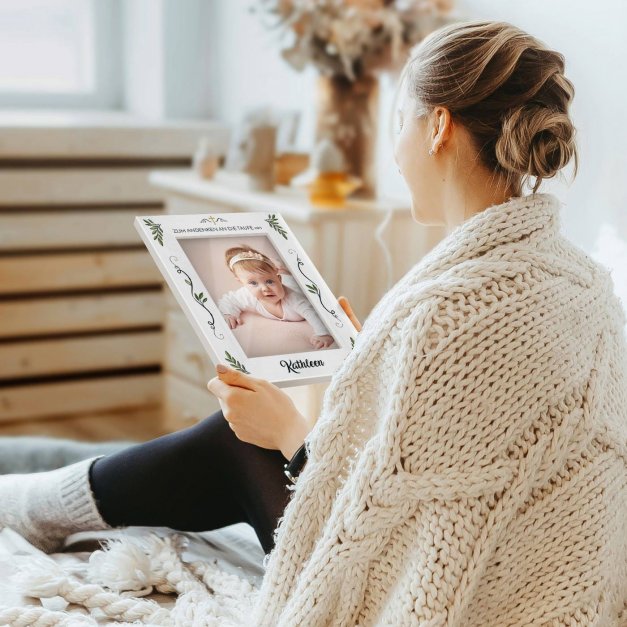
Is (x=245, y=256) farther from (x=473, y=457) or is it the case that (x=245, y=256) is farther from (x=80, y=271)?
(x=80, y=271)

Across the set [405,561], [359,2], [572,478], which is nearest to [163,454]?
[405,561]

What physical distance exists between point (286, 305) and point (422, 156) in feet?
Result: 0.89

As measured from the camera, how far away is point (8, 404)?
9.73 ft

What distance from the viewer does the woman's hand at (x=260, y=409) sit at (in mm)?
1072

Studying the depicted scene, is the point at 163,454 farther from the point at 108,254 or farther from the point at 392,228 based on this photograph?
the point at 108,254

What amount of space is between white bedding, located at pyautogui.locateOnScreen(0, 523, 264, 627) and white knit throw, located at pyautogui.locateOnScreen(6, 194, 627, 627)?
0.88ft

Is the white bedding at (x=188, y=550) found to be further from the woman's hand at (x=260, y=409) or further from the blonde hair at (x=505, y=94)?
the blonde hair at (x=505, y=94)

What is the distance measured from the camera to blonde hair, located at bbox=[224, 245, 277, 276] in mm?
1168

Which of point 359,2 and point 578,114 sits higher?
point 359,2

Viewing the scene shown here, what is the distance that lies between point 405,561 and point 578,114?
3.36ft

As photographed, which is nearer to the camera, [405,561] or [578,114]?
[405,561]

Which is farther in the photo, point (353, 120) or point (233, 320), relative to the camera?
point (353, 120)

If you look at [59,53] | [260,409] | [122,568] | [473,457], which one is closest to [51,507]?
[122,568]

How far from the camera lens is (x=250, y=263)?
1191mm
